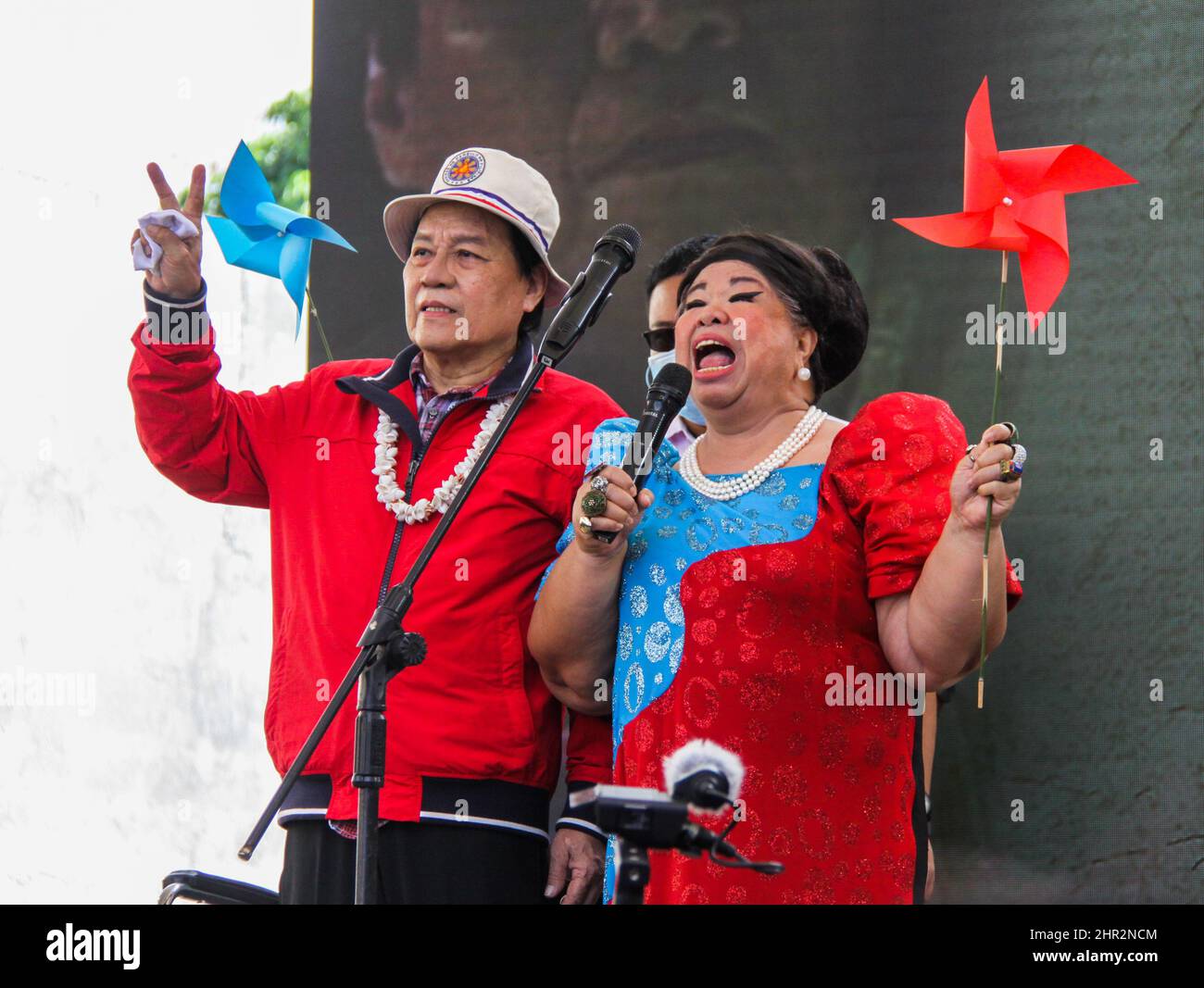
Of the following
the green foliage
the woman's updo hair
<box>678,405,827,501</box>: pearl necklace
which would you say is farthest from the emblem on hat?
the green foliage

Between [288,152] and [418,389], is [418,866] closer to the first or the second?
[418,389]

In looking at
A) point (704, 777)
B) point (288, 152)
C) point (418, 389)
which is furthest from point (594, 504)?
point (288, 152)

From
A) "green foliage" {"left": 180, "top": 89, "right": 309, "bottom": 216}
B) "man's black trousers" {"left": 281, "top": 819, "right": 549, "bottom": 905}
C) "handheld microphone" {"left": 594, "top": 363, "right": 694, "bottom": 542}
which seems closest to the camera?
"handheld microphone" {"left": 594, "top": 363, "right": 694, "bottom": 542}

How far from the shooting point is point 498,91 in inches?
146

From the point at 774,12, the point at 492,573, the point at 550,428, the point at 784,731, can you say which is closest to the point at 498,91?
the point at 774,12

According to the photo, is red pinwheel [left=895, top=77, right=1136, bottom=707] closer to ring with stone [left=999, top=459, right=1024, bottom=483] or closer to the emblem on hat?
ring with stone [left=999, top=459, right=1024, bottom=483]

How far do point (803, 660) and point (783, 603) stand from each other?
9 centimetres

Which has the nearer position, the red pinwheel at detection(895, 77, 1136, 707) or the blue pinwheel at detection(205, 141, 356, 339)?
the red pinwheel at detection(895, 77, 1136, 707)

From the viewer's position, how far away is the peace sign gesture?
2.30m

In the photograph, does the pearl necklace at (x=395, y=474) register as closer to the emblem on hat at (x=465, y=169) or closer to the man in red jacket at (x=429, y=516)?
the man in red jacket at (x=429, y=516)

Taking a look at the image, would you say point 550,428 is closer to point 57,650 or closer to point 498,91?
point 498,91

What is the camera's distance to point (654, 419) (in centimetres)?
192

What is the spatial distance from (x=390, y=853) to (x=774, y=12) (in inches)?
87.1

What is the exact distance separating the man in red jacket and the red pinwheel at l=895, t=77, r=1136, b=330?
84cm
